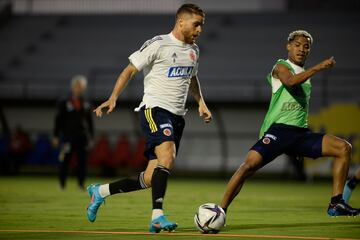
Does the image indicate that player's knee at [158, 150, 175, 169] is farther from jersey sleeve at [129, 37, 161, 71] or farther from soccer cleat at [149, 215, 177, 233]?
jersey sleeve at [129, 37, 161, 71]

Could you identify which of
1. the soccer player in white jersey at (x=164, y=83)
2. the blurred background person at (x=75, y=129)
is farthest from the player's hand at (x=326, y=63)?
the blurred background person at (x=75, y=129)

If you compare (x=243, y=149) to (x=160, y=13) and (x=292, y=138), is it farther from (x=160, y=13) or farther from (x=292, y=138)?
(x=292, y=138)

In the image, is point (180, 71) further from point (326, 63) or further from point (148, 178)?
point (326, 63)

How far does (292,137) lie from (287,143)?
10 centimetres

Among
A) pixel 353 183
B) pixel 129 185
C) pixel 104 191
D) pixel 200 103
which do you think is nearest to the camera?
pixel 129 185

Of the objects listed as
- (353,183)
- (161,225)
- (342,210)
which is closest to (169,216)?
(342,210)

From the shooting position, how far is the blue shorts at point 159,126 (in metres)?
8.86

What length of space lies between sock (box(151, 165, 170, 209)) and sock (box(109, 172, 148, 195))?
52cm

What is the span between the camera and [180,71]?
30.0ft

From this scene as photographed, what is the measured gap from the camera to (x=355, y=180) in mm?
12445

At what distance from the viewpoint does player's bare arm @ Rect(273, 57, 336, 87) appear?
905 centimetres

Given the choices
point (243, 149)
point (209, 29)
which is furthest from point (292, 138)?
point (209, 29)

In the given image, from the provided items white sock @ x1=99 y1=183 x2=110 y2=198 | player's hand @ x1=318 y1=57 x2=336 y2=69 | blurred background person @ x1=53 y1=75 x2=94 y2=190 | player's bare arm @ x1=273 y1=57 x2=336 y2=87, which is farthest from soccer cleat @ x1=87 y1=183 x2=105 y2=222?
blurred background person @ x1=53 y1=75 x2=94 y2=190

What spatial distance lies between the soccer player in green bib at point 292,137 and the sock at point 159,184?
3.31 feet
